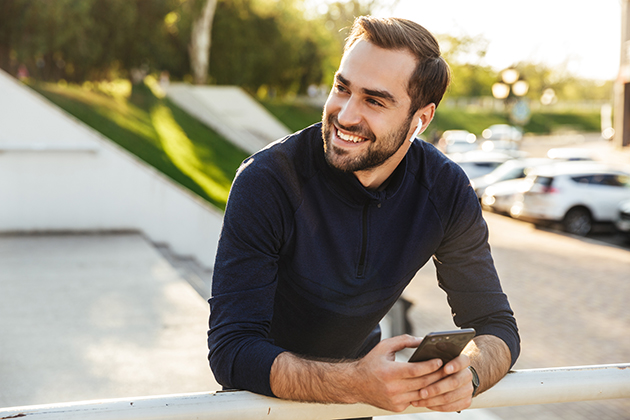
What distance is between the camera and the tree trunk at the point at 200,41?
24.7 m

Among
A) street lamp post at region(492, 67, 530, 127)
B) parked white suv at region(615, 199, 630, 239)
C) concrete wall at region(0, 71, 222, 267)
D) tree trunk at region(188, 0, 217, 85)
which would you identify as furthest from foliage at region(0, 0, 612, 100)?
parked white suv at region(615, 199, 630, 239)

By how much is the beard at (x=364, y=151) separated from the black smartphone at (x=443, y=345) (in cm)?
68

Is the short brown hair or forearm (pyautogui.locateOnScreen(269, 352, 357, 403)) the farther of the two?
the short brown hair

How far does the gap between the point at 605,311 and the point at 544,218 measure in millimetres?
7464

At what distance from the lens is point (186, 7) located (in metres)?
24.4

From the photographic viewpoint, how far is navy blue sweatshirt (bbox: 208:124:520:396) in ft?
6.47

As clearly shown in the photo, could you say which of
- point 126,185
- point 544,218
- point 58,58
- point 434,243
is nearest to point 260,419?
point 434,243

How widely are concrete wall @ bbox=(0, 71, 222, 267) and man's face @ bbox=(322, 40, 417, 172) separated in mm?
6877

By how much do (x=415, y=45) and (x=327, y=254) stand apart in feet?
2.53

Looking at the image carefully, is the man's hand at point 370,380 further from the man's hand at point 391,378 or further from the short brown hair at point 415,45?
the short brown hair at point 415,45

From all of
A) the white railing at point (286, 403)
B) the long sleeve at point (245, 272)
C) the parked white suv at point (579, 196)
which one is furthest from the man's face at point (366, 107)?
the parked white suv at point (579, 196)

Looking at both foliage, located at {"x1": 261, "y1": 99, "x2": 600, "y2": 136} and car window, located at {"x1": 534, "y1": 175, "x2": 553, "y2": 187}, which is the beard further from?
foliage, located at {"x1": 261, "y1": 99, "x2": 600, "y2": 136}

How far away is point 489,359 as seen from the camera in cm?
197

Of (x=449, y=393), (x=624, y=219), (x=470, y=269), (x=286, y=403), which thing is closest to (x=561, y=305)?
(x=624, y=219)
